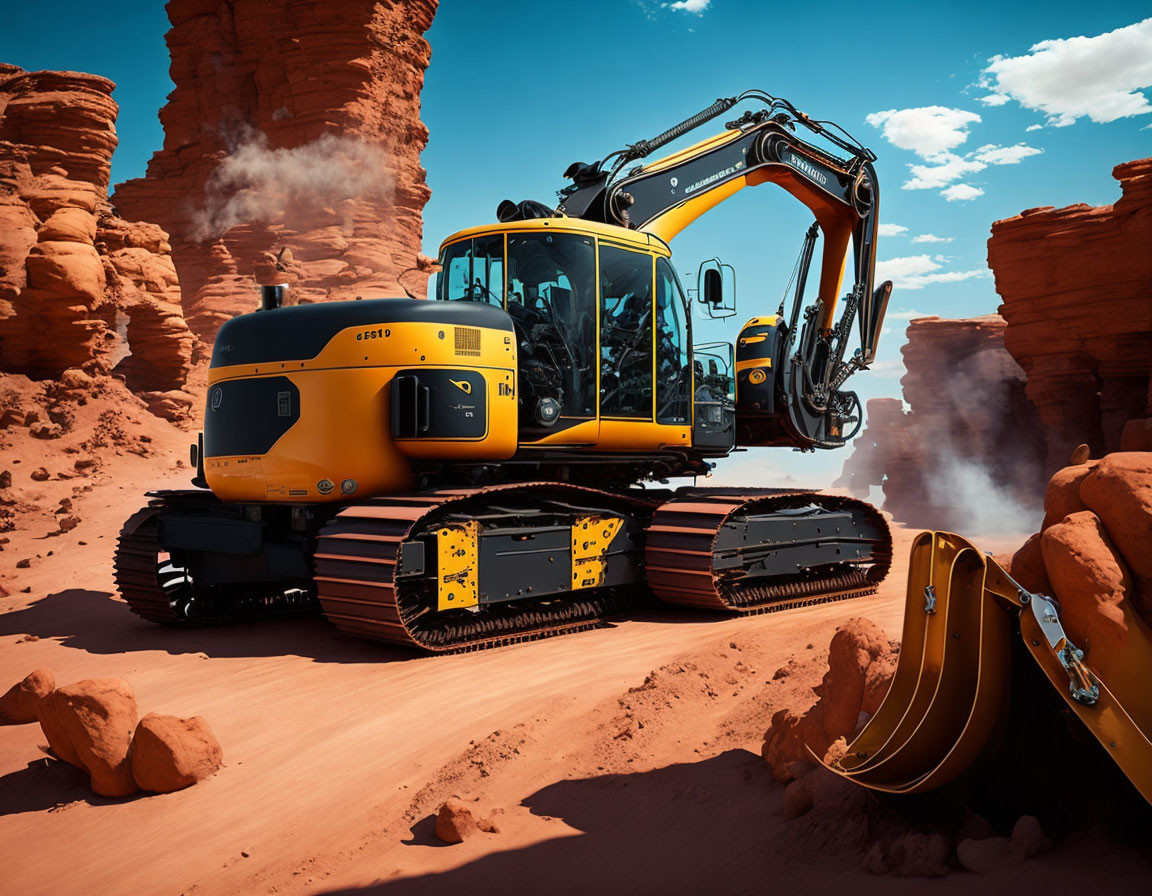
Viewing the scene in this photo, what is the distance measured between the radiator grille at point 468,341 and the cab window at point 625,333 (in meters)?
1.35

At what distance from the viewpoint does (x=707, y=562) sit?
332 inches

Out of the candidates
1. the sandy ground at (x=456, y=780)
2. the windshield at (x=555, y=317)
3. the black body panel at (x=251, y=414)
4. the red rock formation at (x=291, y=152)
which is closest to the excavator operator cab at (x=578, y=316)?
the windshield at (x=555, y=317)

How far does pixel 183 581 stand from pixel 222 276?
3044cm

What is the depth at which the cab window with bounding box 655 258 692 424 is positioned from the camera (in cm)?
924

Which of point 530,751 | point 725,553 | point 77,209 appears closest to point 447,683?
point 530,751

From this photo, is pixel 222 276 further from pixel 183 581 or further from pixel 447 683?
pixel 447 683

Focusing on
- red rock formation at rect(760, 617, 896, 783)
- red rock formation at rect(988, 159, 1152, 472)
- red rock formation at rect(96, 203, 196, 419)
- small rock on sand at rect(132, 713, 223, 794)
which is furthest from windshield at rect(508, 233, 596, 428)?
red rock formation at rect(96, 203, 196, 419)

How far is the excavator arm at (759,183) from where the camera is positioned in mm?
9961

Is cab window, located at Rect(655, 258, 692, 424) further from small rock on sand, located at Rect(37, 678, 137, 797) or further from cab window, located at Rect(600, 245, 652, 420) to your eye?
small rock on sand, located at Rect(37, 678, 137, 797)

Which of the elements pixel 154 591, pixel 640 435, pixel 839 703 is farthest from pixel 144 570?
pixel 839 703

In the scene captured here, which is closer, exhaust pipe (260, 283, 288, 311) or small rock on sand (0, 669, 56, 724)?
small rock on sand (0, 669, 56, 724)

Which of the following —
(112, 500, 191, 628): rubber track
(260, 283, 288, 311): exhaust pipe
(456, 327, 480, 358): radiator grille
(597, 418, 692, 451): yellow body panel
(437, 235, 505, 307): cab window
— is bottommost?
(112, 500, 191, 628): rubber track

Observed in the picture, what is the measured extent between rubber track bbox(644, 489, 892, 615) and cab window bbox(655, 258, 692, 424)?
92 centimetres

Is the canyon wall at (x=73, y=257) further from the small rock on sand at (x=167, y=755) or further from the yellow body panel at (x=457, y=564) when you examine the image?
the small rock on sand at (x=167, y=755)
